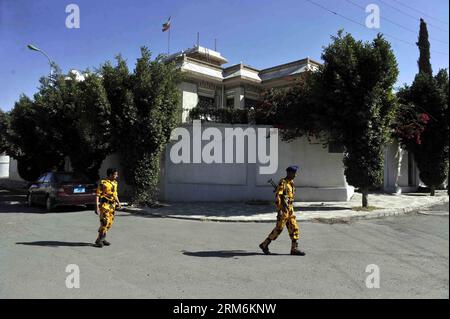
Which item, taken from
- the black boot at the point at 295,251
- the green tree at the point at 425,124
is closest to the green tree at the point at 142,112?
the black boot at the point at 295,251

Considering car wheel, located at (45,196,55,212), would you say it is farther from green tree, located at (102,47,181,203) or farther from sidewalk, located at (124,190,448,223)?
green tree, located at (102,47,181,203)

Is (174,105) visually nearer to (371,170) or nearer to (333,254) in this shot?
(371,170)

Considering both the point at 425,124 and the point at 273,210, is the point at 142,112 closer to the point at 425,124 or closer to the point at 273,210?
the point at 273,210

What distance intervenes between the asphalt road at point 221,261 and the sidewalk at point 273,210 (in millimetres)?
1161

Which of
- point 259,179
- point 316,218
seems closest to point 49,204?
point 259,179

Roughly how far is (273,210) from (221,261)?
7201 mm

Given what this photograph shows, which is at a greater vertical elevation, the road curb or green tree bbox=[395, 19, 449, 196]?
green tree bbox=[395, 19, 449, 196]

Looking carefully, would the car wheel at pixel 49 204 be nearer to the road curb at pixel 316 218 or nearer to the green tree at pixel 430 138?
the road curb at pixel 316 218

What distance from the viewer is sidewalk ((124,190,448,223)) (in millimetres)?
12016

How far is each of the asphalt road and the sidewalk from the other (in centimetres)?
116

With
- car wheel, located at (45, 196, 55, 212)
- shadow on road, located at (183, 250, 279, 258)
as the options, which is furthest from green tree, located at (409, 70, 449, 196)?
car wheel, located at (45, 196, 55, 212)

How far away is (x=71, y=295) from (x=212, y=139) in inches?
466

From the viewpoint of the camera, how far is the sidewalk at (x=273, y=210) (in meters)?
12.0

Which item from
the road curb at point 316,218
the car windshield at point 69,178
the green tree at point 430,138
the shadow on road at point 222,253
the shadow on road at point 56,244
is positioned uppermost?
the green tree at point 430,138
